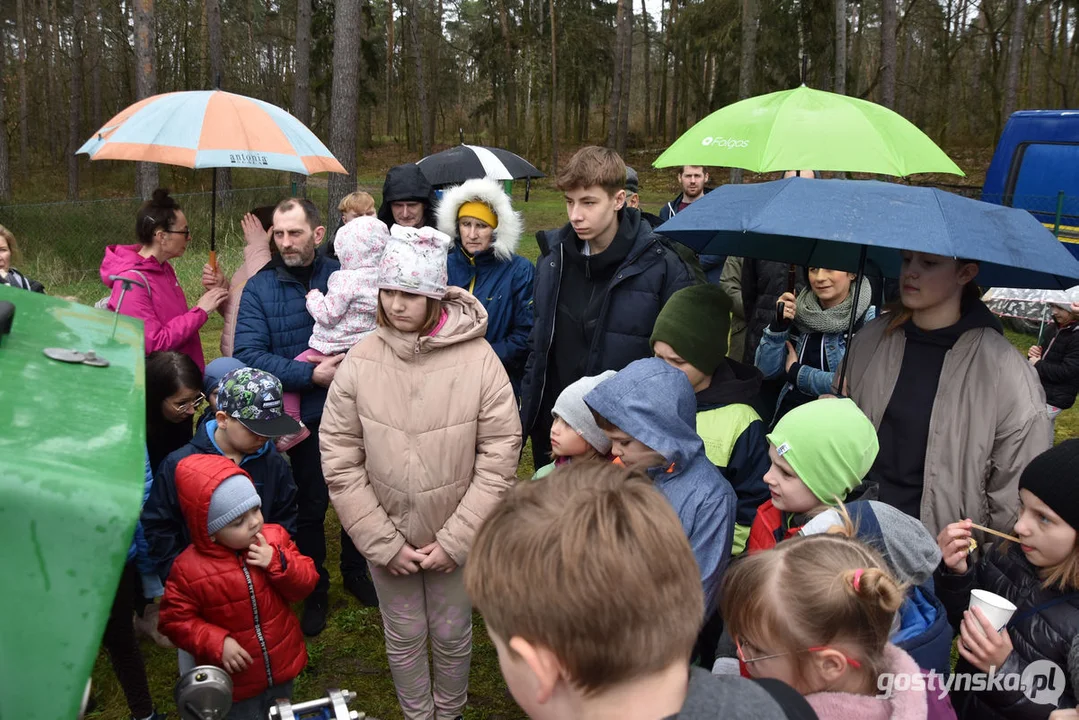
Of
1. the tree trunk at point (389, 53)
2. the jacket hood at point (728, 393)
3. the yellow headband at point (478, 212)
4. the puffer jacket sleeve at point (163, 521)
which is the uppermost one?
the tree trunk at point (389, 53)

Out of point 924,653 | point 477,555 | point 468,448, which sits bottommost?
point 924,653

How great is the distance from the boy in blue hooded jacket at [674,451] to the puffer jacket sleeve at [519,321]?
1.51 m

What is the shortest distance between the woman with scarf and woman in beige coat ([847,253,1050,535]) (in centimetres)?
76

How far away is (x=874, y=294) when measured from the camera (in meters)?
3.97

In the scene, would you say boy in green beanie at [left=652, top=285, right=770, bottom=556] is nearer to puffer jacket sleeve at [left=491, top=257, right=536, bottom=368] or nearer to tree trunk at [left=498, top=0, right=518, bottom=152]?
puffer jacket sleeve at [left=491, top=257, right=536, bottom=368]

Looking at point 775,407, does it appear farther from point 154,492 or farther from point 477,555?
point 477,555

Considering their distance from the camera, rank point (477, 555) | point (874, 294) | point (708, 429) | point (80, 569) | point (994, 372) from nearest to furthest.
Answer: point (80, 569) < point (477, 555) < point (994, 372) < point (708, 429) < point (874, 294)

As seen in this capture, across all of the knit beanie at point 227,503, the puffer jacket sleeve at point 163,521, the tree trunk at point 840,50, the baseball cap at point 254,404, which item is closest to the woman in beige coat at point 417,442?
the baseball cap at point 254,404

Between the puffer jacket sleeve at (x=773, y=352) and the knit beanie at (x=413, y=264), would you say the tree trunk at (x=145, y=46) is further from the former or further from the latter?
the puffer jacket sleeve at (x=773, y=352)

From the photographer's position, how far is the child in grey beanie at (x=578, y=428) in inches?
114

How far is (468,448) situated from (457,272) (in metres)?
1.30

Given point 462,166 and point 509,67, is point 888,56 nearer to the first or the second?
point 462,166

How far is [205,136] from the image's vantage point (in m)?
4.04

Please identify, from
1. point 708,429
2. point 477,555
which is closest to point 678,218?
point 708,429
